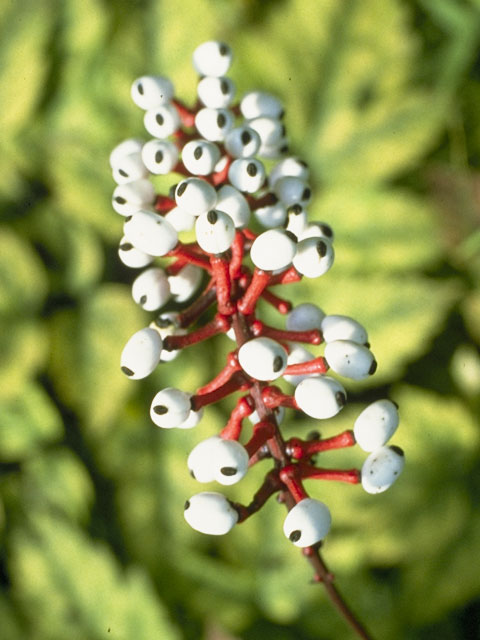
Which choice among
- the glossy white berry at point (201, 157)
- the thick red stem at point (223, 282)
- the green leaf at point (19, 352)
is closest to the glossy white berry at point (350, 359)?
the thick red stem at point (223, 282)

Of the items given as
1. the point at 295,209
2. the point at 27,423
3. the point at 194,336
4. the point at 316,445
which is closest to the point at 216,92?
the point at 295,209

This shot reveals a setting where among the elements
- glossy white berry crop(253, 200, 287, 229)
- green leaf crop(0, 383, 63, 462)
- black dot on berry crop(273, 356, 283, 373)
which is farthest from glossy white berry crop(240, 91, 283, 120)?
green leaf crop(0, 383, 63, 462)

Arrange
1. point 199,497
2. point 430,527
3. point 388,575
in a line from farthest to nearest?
1. point 388,575
2. point 430,527
3. point 199,497

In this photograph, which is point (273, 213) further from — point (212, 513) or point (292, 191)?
point (212, 513)

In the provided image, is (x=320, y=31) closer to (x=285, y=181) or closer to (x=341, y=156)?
(x=341, y=156)

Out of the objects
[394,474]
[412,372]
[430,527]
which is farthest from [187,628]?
[394,474]

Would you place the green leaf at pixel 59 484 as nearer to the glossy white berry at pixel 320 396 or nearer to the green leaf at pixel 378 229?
the green leaf at pixel 378 229
